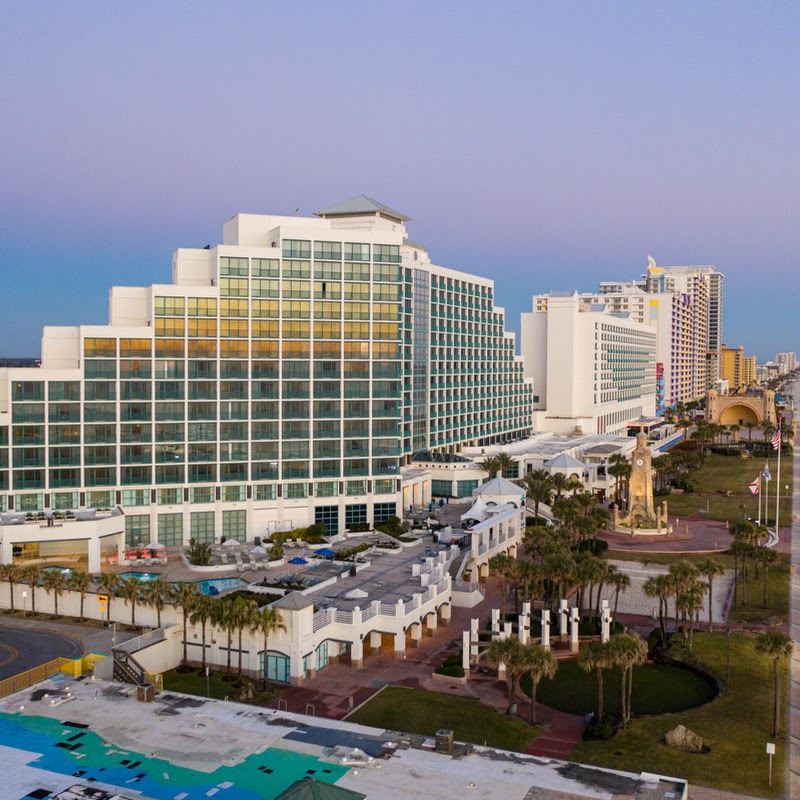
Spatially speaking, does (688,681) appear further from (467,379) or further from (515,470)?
(467,379)

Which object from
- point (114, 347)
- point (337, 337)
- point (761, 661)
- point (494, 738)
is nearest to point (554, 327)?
point (337, 337)

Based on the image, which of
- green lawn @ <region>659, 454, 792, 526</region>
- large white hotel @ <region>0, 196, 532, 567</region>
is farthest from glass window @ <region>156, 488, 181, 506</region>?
green lawn @ <region>659, 454, 792, 526</region>

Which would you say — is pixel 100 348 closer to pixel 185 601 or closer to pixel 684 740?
pixel 185 601

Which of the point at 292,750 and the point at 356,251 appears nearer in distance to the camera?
the point at 292,750

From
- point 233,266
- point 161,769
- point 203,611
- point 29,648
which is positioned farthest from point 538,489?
point 161,769

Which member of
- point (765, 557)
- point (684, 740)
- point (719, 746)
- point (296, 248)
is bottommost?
point (719, 746)

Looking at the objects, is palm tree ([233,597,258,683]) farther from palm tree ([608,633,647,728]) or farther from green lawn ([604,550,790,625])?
green lawn ([604,550,790,625])

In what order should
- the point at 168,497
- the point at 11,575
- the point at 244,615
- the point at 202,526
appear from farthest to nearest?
the point at 202,526 < the point at 168,497 < the point at 11,575 < the point at 244,615
